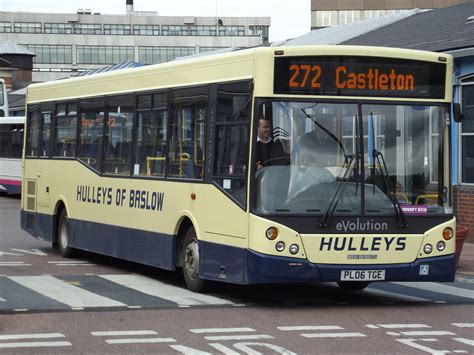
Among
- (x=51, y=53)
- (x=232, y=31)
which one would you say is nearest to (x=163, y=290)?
(x=51, y=53)

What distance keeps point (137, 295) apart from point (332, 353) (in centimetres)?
453

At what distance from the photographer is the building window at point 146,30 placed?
443 feet

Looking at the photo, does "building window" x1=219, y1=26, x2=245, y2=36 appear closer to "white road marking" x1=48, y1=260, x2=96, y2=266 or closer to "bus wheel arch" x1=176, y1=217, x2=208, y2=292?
"white road marking" x1=48, y1=260, x2=96, y2=266

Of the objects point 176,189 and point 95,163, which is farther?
point 95,163

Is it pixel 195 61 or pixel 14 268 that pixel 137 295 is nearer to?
pixel 195 61

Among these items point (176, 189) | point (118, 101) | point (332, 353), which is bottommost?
point (332, 353)

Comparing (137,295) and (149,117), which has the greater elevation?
(149,117)

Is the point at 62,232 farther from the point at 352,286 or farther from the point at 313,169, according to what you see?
the point at 313,169

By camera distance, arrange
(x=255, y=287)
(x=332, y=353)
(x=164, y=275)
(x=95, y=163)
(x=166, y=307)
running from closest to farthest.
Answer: (x=332, y=353), (x=166, y=307), (x=255, y=287), (x=164, y=275), (x=95, y=163)

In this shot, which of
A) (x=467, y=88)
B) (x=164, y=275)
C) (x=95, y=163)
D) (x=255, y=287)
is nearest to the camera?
(x=255, y=287)

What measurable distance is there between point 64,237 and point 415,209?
305 inches

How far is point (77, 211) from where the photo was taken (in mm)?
18344

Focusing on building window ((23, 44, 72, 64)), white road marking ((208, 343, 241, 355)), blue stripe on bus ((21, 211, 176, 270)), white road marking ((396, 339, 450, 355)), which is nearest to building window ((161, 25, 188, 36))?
building window ((23, 44, 72, 64))

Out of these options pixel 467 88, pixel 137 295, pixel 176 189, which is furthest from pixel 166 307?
pixel 467 88
